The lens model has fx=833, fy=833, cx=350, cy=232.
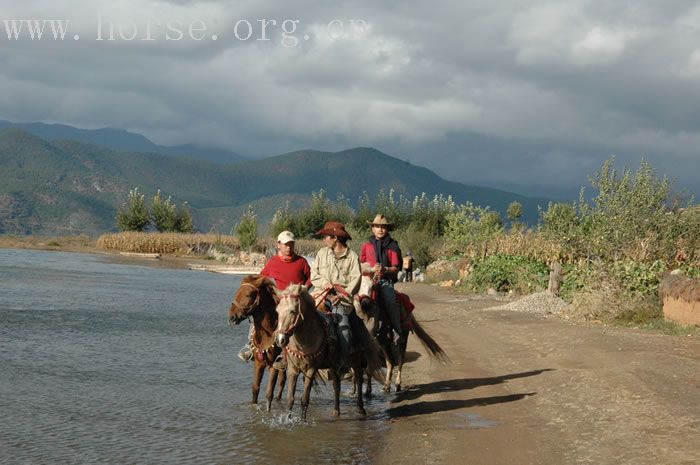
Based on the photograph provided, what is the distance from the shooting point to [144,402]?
1238 centimetres

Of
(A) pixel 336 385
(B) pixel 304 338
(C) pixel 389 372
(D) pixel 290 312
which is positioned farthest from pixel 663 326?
(D) pixel 290 312

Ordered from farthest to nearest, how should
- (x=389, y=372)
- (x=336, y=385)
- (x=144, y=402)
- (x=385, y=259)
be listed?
(x=389, y=372), (x=385, y=259), (x=144, y=402), (x=336, y=385)

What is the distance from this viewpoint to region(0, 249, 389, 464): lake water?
31.6ft

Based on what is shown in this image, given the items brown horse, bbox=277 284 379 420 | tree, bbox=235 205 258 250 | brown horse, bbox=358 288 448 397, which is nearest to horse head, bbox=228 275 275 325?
brown horse, bbox=277 284 379 420

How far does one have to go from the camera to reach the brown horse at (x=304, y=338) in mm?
9602

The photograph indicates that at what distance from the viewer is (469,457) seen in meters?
9.16

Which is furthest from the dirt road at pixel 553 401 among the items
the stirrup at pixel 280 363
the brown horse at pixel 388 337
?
the stirrup at pixel 280 363

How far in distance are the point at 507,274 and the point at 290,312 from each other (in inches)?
930

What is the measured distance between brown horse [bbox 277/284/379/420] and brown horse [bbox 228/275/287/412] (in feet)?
1.81

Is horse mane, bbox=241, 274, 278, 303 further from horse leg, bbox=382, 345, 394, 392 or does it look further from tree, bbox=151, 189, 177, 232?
tree, bbox=151, 189, 177, 232

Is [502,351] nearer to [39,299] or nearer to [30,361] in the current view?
[30,361]

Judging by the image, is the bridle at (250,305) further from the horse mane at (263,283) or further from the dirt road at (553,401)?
the dirt road at (553,401)

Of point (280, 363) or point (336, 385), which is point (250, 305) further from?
point (336, 385)

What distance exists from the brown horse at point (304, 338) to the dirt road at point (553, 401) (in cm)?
130
